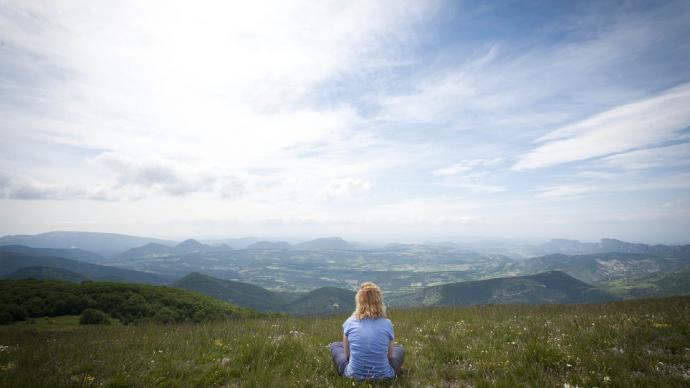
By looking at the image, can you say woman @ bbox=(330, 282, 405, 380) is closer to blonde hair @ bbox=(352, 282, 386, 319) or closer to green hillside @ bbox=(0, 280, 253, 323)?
blonde hair @ bbox=(352, 282, 386, 319)

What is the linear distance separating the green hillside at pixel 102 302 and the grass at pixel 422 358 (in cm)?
1527

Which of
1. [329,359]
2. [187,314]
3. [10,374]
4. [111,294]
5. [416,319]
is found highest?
[10,374]

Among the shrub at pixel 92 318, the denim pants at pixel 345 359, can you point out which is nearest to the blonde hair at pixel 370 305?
the denim pants at pixel 345 359

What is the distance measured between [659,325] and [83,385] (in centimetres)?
1454

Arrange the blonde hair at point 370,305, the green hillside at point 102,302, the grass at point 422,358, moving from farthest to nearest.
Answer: the green hillside at point 102,302
the blonde hair at point 370,305
the grass at point 422,358

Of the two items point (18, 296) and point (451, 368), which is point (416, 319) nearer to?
point (451, 368)

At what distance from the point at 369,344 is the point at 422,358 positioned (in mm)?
2376

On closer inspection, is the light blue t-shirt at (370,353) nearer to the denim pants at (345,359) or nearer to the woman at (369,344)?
the woman at (369,344)

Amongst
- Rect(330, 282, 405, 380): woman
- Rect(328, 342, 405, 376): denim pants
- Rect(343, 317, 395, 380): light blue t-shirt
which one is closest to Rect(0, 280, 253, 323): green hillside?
Rect(328, 342, 405, 376): denim pants

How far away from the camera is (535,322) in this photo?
10.9 m

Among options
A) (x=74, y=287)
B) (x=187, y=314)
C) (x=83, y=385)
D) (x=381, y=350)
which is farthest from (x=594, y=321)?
(x=74, y=287)

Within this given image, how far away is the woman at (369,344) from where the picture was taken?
619 cm

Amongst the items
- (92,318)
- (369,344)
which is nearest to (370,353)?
(369,344)

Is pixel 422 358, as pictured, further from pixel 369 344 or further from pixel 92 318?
pixel 92 318
